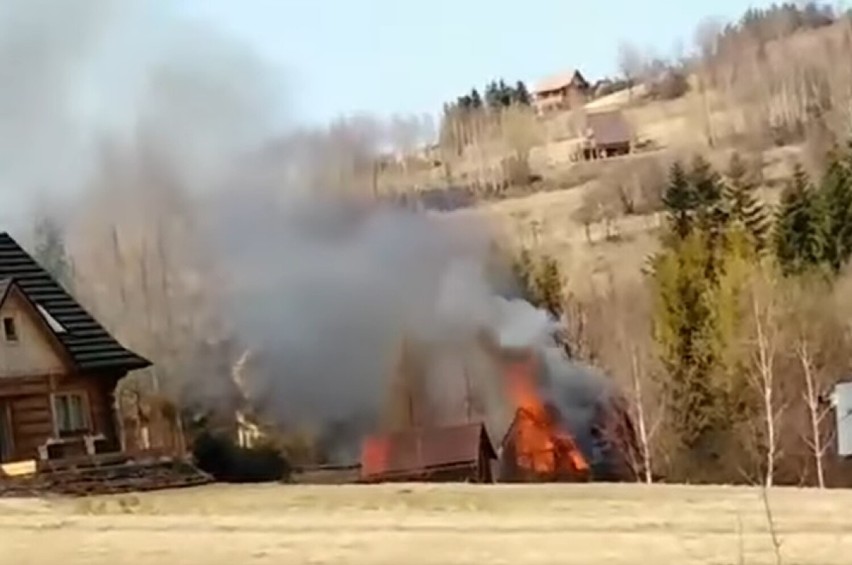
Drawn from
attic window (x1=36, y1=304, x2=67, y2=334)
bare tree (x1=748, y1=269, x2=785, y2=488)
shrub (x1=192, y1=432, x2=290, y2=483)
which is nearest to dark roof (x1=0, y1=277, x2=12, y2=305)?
attic window (x1=36, y1=304, x2=67, y2=334)

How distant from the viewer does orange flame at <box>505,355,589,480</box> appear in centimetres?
1816

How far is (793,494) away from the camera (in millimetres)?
12453

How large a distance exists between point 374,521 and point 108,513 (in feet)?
8.71

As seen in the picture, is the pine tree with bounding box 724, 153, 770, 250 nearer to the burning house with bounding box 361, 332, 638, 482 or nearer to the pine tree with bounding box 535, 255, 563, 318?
the pine tree with bounding box 535, 255, 563, 318

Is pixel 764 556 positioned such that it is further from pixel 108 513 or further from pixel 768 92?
pixel 768 92

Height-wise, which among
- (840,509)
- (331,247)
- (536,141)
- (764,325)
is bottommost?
(840,509)

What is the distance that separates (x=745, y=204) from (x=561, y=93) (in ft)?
25.7

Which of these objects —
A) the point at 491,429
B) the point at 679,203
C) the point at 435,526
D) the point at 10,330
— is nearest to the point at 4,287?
the point at 10,330

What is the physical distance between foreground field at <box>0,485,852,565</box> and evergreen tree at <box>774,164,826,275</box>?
8321mm

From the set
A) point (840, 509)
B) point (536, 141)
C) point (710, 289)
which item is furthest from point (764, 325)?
point (536, 141)

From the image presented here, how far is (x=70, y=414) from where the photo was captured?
1689cm

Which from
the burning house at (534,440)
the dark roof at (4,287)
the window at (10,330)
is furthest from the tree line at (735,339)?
the dark roof at (4,287)

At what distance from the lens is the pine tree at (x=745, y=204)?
22656 mm

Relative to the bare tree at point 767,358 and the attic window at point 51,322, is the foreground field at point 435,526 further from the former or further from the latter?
the bare tree at point 767,358
